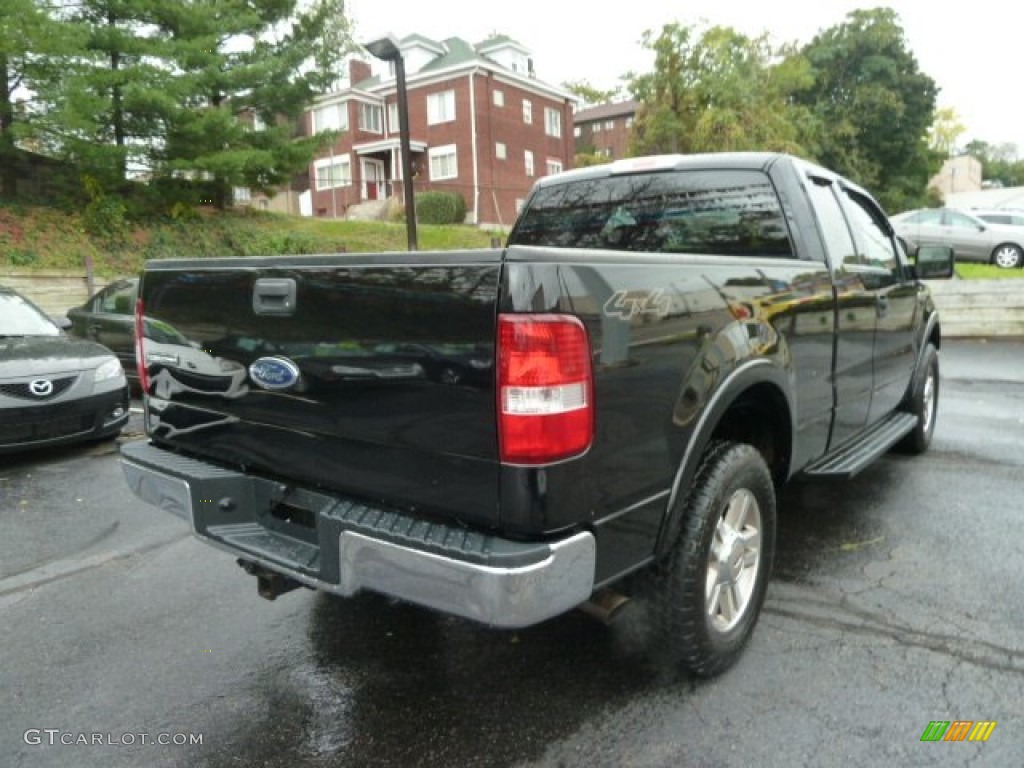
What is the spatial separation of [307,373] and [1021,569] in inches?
135

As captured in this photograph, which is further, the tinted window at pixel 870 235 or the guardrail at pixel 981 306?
the guardrail at pixel 981 306

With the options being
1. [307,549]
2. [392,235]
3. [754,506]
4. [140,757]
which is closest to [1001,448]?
[754,506]

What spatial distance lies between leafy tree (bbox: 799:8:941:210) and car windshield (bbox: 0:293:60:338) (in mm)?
36074

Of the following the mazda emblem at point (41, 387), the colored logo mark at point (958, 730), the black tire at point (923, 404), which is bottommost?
the colored logo mark at point (958, 730)

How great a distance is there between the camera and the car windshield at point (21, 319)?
22.1 ft

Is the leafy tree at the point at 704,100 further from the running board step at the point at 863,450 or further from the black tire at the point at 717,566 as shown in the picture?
the black tire at the point at 717,566

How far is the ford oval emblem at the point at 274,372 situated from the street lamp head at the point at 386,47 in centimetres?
887

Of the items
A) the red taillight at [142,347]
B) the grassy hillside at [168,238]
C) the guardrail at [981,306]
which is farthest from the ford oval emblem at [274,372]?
the guardrail at [981,306]

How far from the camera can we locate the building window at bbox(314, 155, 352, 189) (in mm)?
38034

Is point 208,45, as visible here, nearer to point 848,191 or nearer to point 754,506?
point 848,191

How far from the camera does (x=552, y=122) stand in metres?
38.9

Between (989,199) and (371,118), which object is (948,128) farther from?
(371,118)

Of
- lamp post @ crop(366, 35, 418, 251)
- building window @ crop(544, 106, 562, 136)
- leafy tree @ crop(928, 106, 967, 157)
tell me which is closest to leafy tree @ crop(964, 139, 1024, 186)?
leafy tree @ crop(928, 106, 967, 157)

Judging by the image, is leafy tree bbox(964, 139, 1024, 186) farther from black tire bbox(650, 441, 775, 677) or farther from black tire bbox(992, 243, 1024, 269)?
black tire bbox(650, 441, 775, 677)
